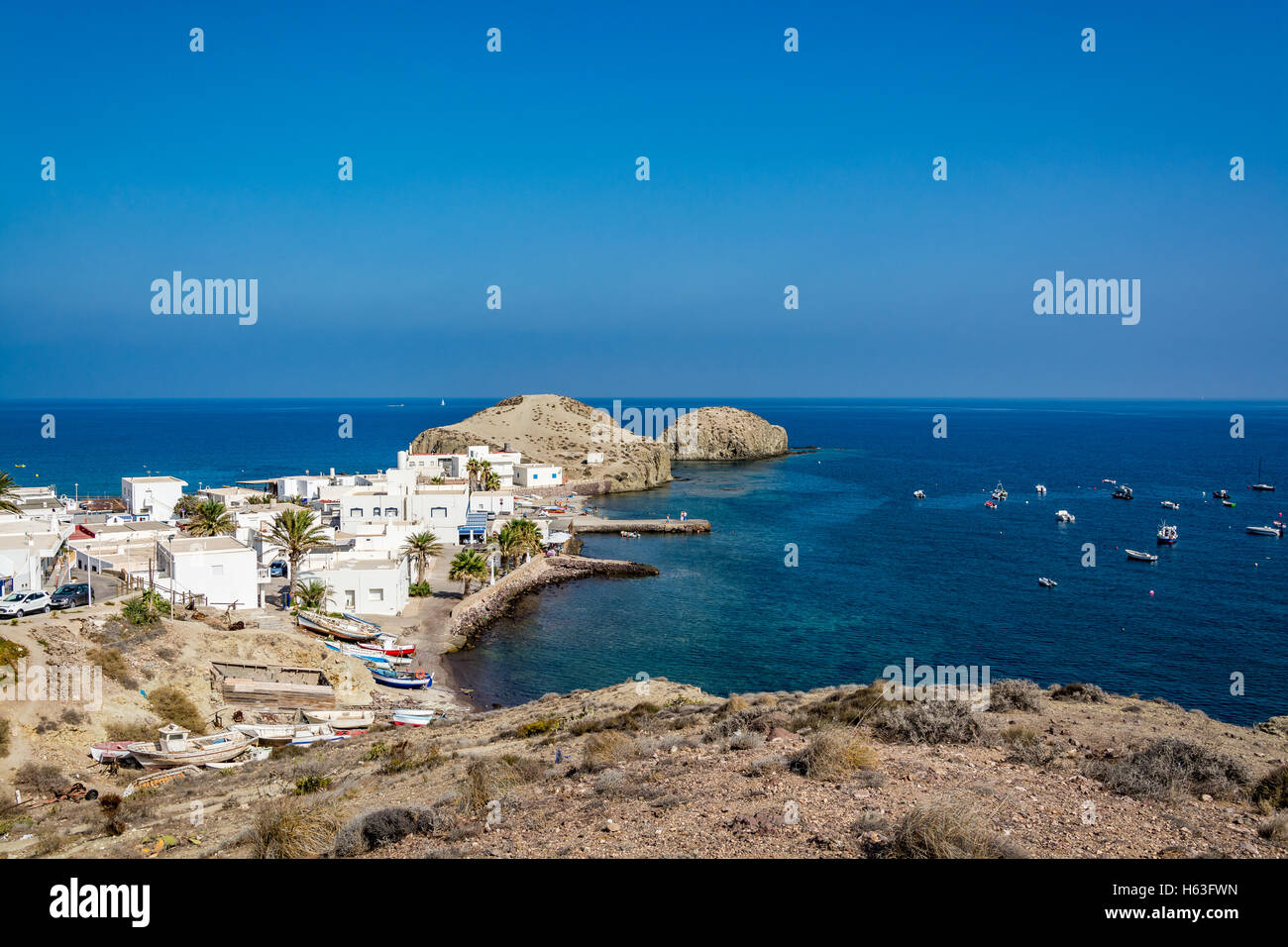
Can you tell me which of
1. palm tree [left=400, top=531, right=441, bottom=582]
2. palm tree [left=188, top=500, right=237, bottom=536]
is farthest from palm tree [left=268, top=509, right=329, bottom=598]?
palm tree [left=400, top=531, right=441, bottom=582]

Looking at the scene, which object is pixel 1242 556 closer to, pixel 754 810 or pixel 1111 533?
pixel 1111 533

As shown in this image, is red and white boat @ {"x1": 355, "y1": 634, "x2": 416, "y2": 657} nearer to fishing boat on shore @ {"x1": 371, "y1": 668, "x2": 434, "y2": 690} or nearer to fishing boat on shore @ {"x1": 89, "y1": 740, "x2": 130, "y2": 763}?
fishing boat on shore @ {"x1": 371, "y1": 668, "x2": 434, "y2": 690}

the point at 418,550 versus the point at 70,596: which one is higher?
the point at 70,596

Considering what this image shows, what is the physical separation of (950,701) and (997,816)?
5.96m

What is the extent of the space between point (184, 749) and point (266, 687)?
4655 mm

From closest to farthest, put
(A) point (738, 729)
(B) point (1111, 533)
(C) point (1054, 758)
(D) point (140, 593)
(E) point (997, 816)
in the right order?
(E) point (997, 816), (C) point (1054, 758), (A) point (738, 729), (D) point (140, 593), (B) point (1111, 533)

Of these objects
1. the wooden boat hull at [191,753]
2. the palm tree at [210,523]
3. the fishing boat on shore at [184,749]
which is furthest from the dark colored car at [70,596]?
the palm tree at [210,523]

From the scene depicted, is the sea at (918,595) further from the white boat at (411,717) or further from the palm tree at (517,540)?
the white boat at (411,717)

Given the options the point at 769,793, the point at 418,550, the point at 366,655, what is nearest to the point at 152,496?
the point at 418,550

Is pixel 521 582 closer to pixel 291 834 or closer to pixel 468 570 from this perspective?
pixel 468 570

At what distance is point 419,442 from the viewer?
395ft

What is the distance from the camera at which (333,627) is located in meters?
33.4
